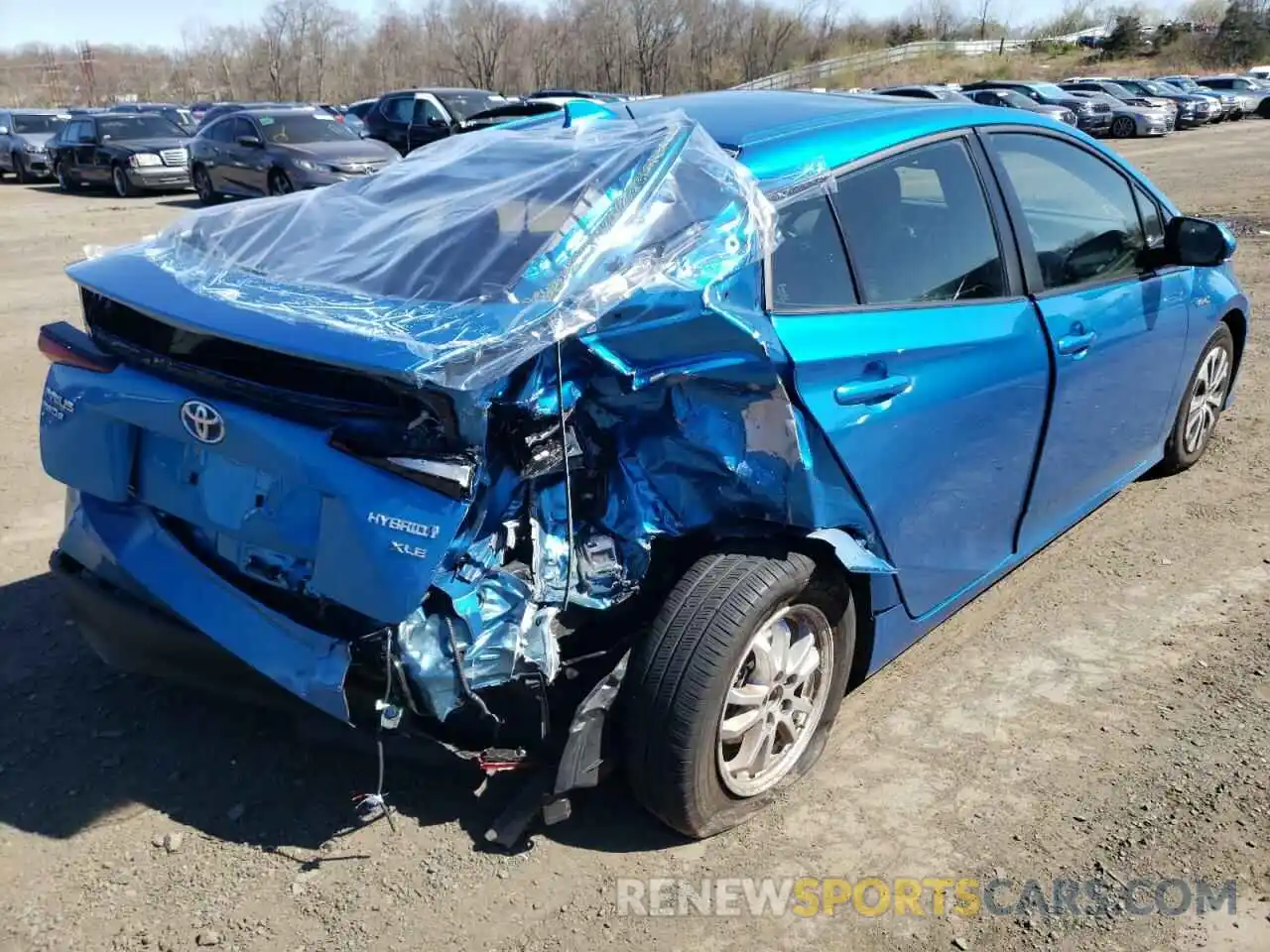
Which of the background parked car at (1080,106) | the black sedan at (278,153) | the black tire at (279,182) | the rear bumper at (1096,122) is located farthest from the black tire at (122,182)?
the rear bumper at (1096,122)

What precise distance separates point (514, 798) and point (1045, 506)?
2.06 metres

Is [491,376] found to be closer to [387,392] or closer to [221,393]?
[387,392]

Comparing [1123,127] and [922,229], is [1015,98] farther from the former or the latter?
[922,229]

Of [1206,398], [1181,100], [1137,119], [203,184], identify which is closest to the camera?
[1206,398]

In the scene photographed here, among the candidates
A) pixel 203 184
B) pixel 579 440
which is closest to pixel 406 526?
pixel 579 440

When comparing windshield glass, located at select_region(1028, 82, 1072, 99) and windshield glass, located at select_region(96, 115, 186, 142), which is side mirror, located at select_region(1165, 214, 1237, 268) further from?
windshield glass, located at select_region(1028, 82, 1072, 99)

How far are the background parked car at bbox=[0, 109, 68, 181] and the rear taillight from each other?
2480 centimetres

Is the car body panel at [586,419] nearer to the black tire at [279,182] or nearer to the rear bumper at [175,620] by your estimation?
the rear bumper at [175,620]

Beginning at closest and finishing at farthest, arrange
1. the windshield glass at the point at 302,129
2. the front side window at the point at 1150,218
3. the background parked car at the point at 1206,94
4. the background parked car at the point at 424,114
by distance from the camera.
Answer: the front side window at the point at 1150,218, the windshield glass at the point at 302,129, the background parked car at the point at 424,114, the background parked car at the point at 1206,94

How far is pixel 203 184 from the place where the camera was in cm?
1783

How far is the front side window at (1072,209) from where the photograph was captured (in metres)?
3.61

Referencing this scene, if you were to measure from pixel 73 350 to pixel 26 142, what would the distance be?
26.1m

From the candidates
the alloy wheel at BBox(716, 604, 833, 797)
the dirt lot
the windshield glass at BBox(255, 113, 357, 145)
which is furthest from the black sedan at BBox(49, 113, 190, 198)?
the alloy wheel at BBox(716, 604, 833, 797)

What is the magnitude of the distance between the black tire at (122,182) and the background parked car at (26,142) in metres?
5.04
